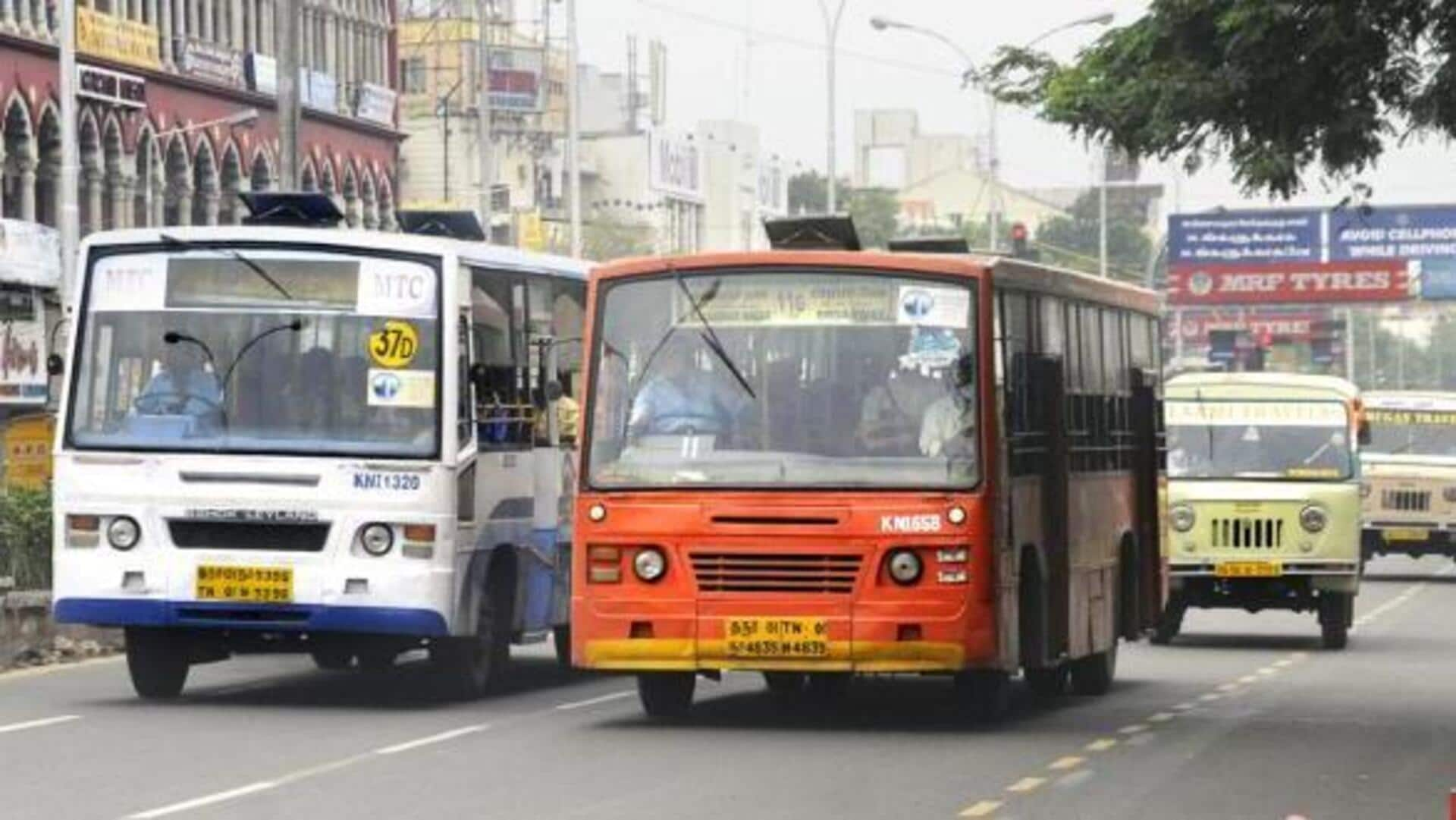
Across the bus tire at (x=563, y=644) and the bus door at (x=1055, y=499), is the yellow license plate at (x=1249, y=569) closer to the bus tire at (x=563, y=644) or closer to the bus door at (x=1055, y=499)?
the bus tire at (x=563, y=644)

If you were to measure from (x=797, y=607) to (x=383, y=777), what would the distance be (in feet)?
10.3

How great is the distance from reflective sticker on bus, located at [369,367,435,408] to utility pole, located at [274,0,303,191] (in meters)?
14.5

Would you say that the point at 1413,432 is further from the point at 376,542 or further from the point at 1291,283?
the point at 376,542

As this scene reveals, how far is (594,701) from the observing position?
844 inches

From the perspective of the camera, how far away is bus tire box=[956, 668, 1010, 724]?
760 inches

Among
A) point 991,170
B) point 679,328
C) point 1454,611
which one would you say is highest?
point 991,170

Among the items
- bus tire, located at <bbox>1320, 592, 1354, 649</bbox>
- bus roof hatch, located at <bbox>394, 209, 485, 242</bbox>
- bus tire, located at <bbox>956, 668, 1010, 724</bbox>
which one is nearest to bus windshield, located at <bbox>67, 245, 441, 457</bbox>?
bus roof hatch, located at <bbox>394, 209, 485, 242</bbox>

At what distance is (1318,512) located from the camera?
30422 millimetres

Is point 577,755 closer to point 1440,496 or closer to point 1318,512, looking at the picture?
point 1318,512

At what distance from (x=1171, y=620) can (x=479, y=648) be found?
11.7 meters

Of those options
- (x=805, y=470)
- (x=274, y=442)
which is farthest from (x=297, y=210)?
(x=805, y=470)

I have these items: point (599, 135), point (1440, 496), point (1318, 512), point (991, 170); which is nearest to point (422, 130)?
point (599, 135)

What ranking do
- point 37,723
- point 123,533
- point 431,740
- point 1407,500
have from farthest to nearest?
point 1407,500
point 123,533
point 37,723
point 431,740

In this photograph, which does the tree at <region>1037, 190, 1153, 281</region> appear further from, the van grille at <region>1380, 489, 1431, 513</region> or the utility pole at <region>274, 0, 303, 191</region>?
the utility pole at <region>274, 0, 303, 191</region>
